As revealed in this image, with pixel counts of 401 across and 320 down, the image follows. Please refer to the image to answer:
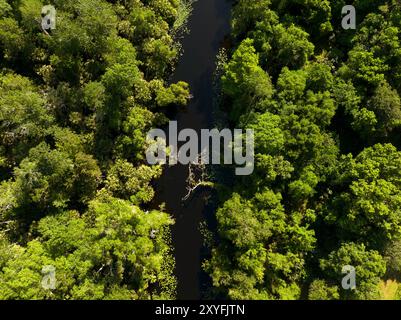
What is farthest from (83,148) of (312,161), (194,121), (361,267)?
(361,267)

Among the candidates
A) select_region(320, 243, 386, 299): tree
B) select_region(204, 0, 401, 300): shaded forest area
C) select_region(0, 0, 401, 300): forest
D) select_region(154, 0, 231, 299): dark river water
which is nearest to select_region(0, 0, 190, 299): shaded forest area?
select_region(0, 0, 401, 300): forest

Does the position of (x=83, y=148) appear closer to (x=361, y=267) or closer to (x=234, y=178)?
(x=234, y=178)

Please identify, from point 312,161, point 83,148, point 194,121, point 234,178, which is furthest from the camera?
point 194,121

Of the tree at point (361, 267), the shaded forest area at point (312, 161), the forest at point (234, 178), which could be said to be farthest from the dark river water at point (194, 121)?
the tree at point (361, 267)

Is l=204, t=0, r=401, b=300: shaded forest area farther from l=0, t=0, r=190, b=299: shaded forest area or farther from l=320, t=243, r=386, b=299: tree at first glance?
l=0, t=0, r=190, b=299: shaded forest area

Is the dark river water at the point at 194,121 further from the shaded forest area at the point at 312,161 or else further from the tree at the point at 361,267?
the tree at the point at 361,267
